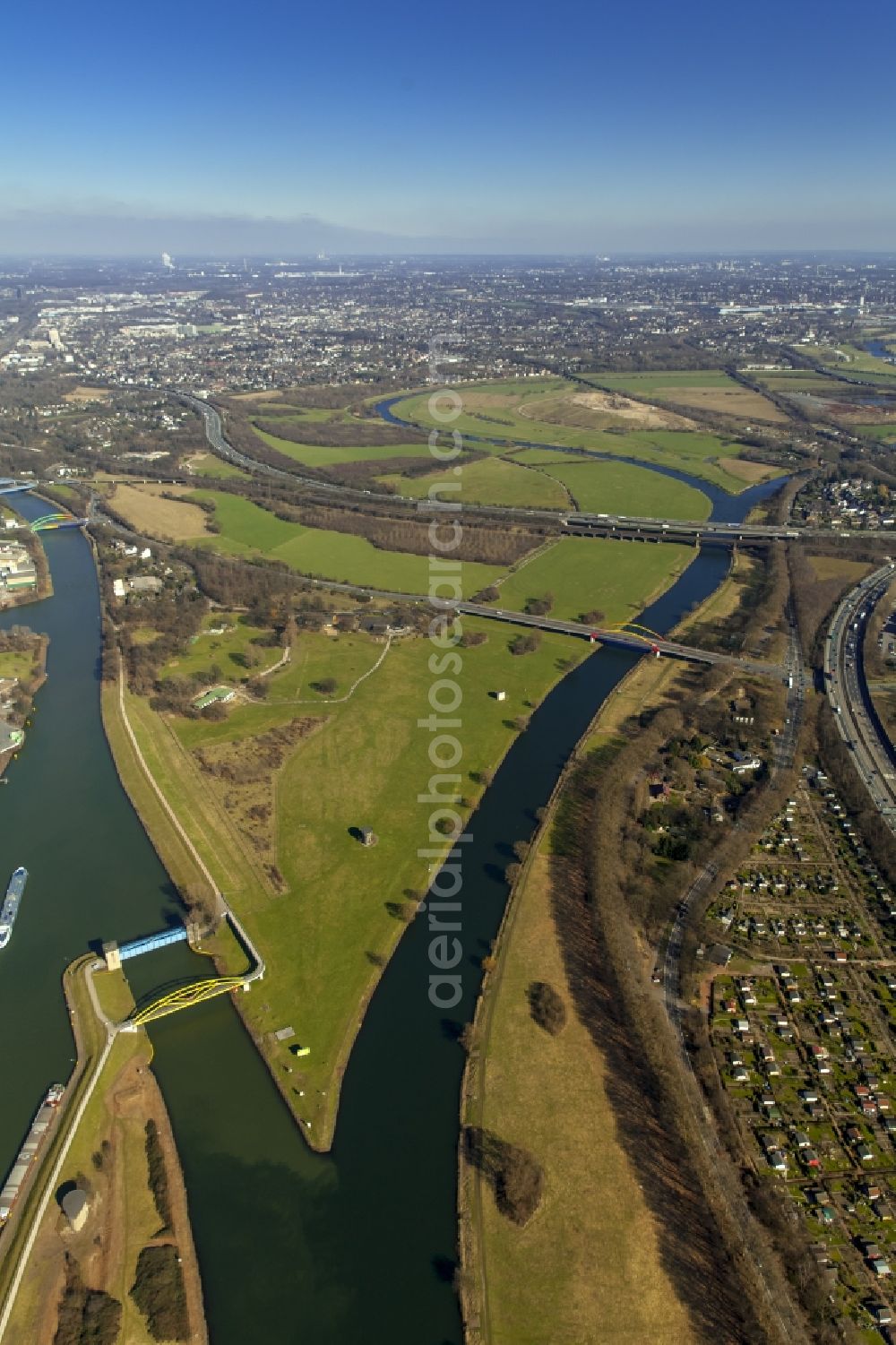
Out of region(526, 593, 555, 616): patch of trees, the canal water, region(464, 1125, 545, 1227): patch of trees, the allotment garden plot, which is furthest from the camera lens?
region(526, 593, 555, 616): patch of trees

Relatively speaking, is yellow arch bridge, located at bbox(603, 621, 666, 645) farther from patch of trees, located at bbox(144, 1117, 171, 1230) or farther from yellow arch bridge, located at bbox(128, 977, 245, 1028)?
patch of trees, located at bbox(144, 1117, 171, 1230)

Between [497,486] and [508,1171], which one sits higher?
[497,486]

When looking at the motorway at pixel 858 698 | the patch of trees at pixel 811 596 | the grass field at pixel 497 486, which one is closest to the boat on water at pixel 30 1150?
the motorway at pixel 858 698

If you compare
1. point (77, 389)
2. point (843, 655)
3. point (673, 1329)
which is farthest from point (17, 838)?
point (77, 389)

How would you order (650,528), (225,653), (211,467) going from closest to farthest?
(225,653) < (650,528) < (211,467)

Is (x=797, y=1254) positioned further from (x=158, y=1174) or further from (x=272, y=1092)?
(x=158, y=1174)

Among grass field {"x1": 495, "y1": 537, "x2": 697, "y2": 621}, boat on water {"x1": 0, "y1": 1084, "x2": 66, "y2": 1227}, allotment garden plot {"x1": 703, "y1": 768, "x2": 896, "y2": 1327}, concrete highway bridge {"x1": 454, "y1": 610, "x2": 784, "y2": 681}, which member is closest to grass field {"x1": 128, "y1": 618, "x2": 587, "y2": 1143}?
concrete highway bridge {"x1": 454, "y1": 610, "x2": 784, "y2": 681}

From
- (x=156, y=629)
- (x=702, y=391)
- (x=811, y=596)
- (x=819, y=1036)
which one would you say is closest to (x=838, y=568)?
(x=811, y=596)
